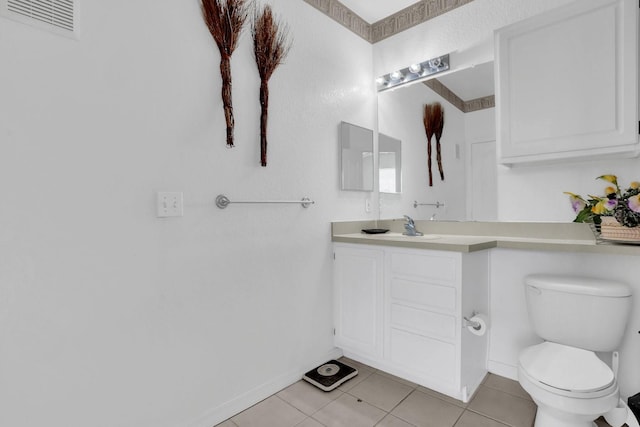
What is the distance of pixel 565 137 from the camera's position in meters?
1.66

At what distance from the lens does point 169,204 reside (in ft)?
4.81

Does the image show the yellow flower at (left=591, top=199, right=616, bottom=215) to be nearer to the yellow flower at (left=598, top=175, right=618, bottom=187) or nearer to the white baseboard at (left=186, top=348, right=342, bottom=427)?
the yellow flower at (left=598, top=175, right=618, bottom=187)

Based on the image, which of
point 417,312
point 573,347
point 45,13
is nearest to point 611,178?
point 573,347

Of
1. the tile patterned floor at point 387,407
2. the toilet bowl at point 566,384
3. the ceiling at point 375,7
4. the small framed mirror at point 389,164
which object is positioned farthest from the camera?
the small framed mirror at point 389,164

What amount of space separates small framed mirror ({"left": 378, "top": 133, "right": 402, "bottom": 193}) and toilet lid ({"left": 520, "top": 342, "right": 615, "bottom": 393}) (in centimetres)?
141

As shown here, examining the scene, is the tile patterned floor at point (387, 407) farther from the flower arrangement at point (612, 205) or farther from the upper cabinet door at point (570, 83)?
the upper cabinet door at point (570, 83)

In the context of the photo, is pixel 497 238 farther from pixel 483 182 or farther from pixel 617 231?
pixel 617 231

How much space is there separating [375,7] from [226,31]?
54.6 inches

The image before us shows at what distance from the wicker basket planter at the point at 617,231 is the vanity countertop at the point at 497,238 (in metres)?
0.04

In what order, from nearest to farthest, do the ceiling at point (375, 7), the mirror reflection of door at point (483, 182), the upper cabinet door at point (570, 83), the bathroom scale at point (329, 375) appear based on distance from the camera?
the upper cabinet door at point (570, 83) → the bathroom scale at point (329, 375) → the mirror reflection of door at point (483, 182) → the ceiling at point (375, 7)

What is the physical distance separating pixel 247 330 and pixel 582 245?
1792mm

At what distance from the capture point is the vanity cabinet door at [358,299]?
204 cm

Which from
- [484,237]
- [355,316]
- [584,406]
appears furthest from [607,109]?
[355,316]

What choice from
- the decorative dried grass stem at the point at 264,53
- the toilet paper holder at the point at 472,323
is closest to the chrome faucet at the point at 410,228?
the toilet paper holder at the point at 472,323
